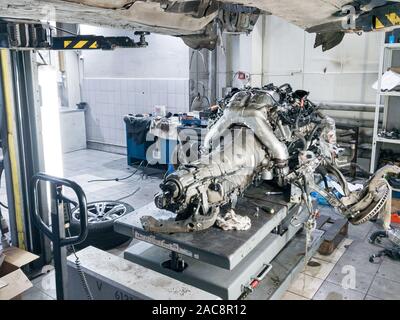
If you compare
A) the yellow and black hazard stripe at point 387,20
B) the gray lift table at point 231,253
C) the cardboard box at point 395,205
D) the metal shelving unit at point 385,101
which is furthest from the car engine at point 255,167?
the metal shelving unit at point 385,101

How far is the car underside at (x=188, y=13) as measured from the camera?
1.79 m

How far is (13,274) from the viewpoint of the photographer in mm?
2725

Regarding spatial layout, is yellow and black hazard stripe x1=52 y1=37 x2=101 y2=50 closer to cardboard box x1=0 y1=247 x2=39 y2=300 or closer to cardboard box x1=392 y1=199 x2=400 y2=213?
cardboard box x1=0 y1=247 x2=39 y2=300

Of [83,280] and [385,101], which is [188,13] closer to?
[83,280]

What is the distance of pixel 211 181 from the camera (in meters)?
2.47

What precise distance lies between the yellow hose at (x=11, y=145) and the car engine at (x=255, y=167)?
4.40 feet

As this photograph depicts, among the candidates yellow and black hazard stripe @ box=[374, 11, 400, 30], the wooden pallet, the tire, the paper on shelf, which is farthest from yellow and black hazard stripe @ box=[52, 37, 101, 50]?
the paper on shelf

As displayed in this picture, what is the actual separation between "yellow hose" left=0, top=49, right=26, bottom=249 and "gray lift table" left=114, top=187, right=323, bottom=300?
113 centimetres

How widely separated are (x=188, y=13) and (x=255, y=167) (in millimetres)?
1183

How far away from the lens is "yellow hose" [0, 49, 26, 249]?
2.90 meters

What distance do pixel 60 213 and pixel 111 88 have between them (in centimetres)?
607

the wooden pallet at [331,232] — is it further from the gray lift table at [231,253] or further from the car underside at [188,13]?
the car underside at [188,13]
